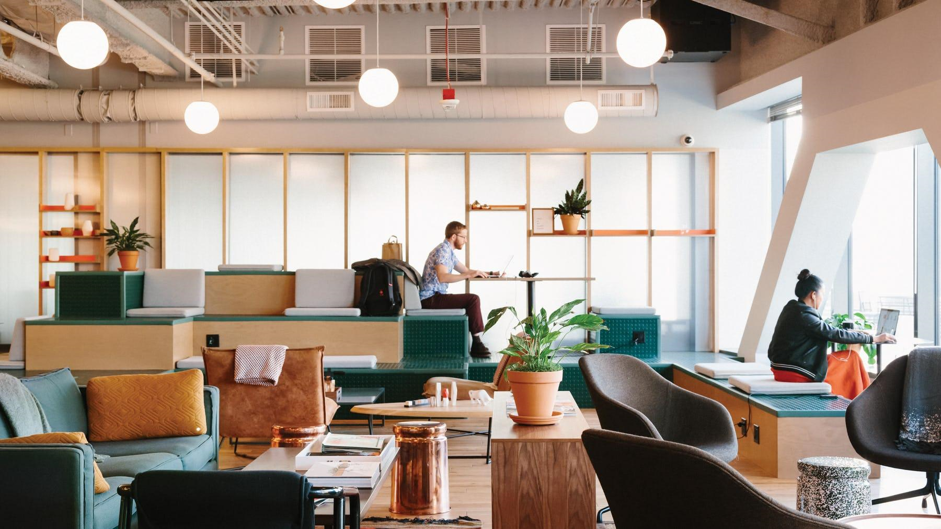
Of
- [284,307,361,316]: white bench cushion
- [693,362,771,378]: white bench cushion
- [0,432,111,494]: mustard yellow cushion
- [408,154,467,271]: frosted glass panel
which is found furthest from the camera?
[408,154,467,271]: frosted glass panel

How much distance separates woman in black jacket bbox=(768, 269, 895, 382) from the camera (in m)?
5.38

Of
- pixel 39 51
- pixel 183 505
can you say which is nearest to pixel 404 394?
pixel 183 505

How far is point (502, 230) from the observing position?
9.68 metres

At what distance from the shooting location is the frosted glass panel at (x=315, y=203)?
969cm

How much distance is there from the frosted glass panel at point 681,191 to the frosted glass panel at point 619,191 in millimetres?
162

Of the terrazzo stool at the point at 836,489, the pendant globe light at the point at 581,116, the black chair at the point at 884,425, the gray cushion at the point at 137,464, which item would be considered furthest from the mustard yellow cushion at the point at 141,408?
the pendant globe light at the point at 581,116

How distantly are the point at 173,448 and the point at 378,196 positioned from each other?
5.77 m

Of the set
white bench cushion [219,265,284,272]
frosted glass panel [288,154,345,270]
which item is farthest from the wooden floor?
frosted glass panel [288,154,345,270]

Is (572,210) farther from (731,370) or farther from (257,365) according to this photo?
(257,365)

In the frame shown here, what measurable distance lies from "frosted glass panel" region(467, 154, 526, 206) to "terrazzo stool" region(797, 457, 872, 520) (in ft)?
23.0

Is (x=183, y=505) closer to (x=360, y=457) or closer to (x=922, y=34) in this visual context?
(x=360, y=457)

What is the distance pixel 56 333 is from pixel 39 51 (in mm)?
4148

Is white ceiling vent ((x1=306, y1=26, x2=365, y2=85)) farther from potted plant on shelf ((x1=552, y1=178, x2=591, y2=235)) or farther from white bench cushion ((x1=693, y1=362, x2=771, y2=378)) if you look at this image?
white bench cushion ((x1=693, y1=362, x2=771, y2=378))

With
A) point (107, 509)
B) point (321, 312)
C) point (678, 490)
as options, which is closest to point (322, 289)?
point (321, 312)
